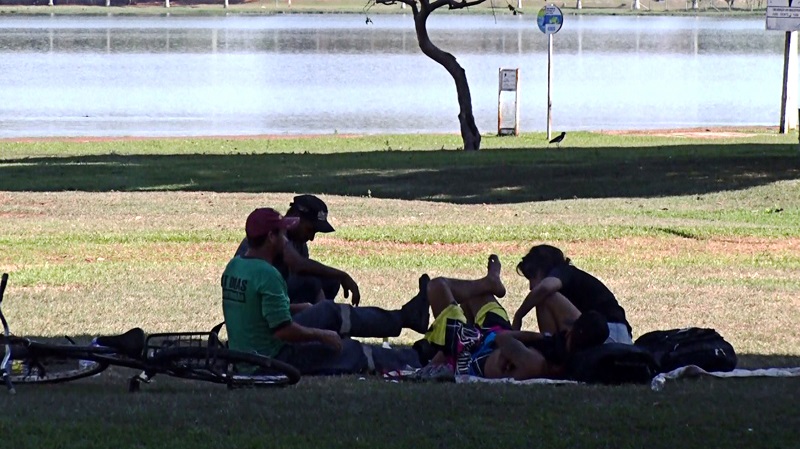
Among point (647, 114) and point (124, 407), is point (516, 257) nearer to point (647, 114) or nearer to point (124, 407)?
point (124, 407)

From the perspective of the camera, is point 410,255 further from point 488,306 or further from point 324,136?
point 324,136

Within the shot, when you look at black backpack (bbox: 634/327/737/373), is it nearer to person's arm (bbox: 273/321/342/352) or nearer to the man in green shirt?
the man in green shirt

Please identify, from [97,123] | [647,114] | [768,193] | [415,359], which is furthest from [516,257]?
[647,114]

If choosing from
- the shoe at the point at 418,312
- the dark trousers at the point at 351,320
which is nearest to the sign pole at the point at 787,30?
the shoe at the point at 418,312

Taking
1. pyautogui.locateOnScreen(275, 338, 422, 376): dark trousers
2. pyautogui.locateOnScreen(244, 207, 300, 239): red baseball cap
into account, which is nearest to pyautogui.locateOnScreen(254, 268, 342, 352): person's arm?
pyautogui.locateOnScreen(275, 338, 422, 376): dark trousers

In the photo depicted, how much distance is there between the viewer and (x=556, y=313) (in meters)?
8.57

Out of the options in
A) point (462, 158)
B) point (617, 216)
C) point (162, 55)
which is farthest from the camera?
point (162, 55)

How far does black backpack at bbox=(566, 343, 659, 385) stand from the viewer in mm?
7691

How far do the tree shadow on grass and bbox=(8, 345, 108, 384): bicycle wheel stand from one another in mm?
13481

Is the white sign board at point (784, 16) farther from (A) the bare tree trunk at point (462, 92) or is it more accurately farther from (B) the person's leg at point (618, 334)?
(B) the person's leg at point (618, 334)

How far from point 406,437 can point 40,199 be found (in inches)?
550

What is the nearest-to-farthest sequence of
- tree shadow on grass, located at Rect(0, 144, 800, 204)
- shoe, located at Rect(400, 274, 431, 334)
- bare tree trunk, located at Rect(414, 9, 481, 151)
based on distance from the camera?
shoe, located at Rect(400, 274, 431, 334)
tree shadow on grass, located at Rect(0, 144, 800, 204)
bare tree trunk, located at Rect(414, 9, 481, 151)

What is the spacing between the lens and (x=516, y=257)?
566 inches

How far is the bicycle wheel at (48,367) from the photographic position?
23.5 ft
